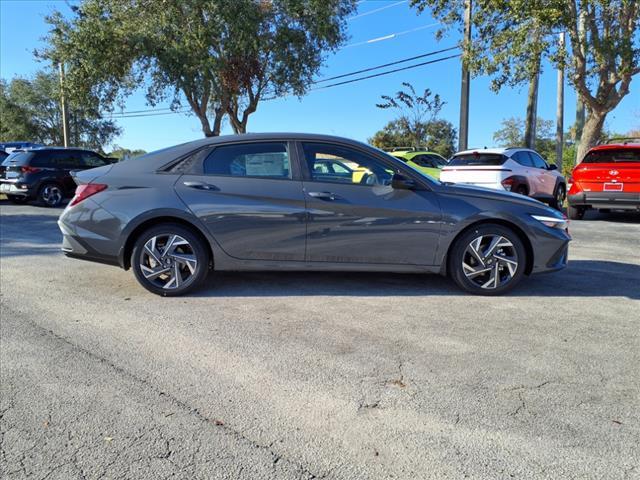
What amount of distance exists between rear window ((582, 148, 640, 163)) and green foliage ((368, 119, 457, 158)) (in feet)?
57.5

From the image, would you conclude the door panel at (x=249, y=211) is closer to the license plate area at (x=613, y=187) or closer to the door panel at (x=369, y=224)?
the door panel at (x=369, y=224)

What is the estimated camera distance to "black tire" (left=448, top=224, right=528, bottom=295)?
5035 mm

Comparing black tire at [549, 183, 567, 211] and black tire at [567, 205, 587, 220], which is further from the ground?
black tire at [549, 183, 567, 211]

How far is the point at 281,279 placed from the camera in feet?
18.7

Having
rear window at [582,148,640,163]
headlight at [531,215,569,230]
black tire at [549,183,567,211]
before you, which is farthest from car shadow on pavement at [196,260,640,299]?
black tire at [549,183,567,211]

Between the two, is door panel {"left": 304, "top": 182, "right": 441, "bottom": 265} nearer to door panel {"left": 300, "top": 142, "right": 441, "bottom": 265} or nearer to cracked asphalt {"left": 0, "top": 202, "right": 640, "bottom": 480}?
door panel {"left": 300, "top": 142, "right": 441, "bottom": 265}

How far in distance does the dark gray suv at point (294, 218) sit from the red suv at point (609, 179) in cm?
671

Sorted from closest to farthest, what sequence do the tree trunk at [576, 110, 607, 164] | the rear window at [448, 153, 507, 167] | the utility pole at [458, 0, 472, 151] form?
the rear window at [448, 153, 507, 167] < the tree trunk at [576, 110, 607, 164] < the utility pole at [458, 0, 472, 151]

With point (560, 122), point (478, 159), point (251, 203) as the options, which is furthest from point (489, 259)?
point (560, 122)

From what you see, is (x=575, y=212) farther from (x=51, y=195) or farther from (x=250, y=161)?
(x=51, y=195)

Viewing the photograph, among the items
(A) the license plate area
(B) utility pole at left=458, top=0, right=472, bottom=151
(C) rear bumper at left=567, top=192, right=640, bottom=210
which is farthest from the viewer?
(B) utility pole at left=458, top=0, right=472, bottom=151

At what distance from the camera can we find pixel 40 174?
14109 mm

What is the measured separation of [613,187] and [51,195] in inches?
552

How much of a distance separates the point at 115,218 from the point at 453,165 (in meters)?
9.10
